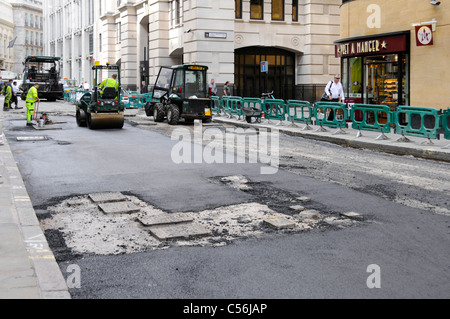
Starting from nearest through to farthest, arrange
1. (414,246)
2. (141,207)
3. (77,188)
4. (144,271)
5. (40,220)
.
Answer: (144,271)
(414,246)
(40,220)
(141,207)
(77,188)

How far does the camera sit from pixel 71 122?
24.5m

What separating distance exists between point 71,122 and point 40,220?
17365 mm

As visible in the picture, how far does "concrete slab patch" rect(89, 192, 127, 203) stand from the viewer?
29.1 feet

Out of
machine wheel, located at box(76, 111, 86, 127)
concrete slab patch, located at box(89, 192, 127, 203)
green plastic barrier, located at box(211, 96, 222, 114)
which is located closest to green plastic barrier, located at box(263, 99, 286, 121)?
green plastic barrier, located at box(211, 96, 222, 114)

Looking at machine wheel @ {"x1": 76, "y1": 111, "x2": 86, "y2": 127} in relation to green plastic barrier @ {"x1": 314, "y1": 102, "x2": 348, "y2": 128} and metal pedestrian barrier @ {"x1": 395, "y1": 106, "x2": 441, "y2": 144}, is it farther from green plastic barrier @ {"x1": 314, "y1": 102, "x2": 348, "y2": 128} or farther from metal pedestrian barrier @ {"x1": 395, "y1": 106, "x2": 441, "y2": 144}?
metal pedestrian barrier @ {"x1": 395, "y1": 106, "x2": 441, "y2": 144}

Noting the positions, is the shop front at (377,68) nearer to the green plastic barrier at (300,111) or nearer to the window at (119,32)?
the green plastic barrier at (300,111)

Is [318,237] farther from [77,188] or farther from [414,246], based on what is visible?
[77,188]

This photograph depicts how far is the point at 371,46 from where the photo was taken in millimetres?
21969

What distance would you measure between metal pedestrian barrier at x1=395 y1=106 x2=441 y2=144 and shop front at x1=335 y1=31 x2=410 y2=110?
15.1ft

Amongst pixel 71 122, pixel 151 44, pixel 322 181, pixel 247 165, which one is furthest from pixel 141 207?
pixel 151 44

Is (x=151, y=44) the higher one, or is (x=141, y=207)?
(x=151, y=44)

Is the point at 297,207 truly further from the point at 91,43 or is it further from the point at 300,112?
the point at 91,43

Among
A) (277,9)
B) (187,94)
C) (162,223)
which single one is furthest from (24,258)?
(277,9)
